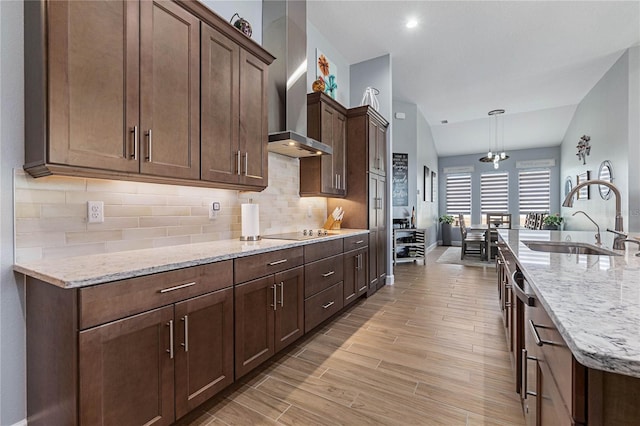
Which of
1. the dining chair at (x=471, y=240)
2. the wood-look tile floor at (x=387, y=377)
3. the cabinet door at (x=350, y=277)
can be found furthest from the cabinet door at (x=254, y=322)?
the dining chair at (x=471, y=240)

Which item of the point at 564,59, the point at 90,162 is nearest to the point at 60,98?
the point at 90,162

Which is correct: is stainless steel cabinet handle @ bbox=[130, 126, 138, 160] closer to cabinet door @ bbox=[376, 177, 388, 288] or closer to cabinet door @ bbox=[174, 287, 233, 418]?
cabinet door @ bbox=[174, 287, 233, 418]

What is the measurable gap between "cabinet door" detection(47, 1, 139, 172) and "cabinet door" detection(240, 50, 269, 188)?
78cm

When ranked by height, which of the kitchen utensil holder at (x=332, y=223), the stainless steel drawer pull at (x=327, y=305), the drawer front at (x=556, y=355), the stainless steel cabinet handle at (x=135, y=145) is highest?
the stainless steel cabinet handle at (x=135, y=145)

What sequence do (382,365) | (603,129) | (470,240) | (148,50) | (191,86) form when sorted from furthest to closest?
(470,240) → (603,129) → (382,365) → (191,86) → (148,50)

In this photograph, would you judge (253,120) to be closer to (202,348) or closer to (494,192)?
(202,348)

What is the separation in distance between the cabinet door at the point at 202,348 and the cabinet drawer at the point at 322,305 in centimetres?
89

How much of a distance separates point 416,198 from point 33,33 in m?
6.49

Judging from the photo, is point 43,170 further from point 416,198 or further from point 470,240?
point 470,240

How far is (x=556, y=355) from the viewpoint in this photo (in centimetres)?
79

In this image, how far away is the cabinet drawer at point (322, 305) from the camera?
2.56m

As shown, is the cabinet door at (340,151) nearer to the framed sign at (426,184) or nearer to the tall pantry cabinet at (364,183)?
the tall pantry cabinet at (364,183)

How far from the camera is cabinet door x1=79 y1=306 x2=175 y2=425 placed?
3.89 feet

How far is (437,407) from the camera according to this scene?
1.75 meters
